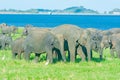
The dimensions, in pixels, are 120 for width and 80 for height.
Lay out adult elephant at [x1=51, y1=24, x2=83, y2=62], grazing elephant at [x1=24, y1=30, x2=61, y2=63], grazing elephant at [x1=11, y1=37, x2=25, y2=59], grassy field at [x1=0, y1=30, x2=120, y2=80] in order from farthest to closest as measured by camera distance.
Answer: grazing elephant at [x1=11, y1=37, x2=25, y2=59], adult elephant at [x1=51, y1=24, x2=83, y2=62], grazing elephant at [x1=24, y1=30, x2=61, y2=63], grassy field at [x1=0, y1=30, x2=120, y2=80]

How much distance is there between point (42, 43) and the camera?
19.0 meters

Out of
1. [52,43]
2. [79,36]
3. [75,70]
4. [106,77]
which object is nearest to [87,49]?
[79,36]

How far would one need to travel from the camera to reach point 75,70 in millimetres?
16453

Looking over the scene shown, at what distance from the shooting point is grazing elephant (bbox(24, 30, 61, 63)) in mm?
18938

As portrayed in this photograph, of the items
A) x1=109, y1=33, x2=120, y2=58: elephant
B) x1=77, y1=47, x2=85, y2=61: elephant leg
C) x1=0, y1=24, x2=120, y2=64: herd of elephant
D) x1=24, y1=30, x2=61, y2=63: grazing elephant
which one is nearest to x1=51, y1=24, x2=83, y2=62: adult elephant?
x1=0, y1=24, x2=120, y2=64: herd of elephant

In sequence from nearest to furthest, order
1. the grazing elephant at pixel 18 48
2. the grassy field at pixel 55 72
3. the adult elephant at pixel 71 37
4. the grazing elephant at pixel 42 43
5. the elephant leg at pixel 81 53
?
the grassy field at pixel 55 72 → the grazing elephant at pixel 42 43 → the adult elephant at pixel 71 37 → the elephant leg at pixel 81 53 → the grazing elephant at pixel 18 48

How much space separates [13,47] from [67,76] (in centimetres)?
848

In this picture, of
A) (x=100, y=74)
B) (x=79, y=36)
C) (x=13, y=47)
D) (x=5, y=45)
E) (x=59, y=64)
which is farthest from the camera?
(x=5, y=45)

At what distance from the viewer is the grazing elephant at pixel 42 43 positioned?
18.9 m

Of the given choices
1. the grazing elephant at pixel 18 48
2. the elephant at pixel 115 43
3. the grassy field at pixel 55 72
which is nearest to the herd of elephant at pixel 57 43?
the grazing elephant at pixel 18 48

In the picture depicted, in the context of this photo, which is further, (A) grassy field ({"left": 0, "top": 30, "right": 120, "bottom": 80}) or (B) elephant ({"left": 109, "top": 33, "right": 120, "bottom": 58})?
(B) elephant ({"left": 109, "top": 33, "right": 120, "bottom": 58})

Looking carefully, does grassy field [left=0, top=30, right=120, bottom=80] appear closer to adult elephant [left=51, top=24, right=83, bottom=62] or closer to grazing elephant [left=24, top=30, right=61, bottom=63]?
grazing elephant [left=24, top=30, right=61, bottom=63]

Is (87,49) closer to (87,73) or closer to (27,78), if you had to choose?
(87,73)

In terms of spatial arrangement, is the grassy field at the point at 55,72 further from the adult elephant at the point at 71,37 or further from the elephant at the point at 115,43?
the elephant at the point at 115,43
